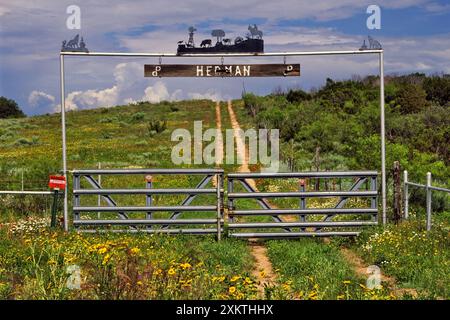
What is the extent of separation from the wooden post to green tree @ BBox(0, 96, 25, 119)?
4151 inches

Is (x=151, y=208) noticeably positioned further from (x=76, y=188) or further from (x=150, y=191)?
(x=76, y=188)

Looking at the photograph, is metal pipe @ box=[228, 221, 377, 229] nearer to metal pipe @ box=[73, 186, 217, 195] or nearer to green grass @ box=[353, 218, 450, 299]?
green grass @ box=[353, 218, 450, 299]

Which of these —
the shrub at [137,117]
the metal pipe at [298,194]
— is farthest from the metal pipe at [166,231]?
the shrub at [137,117]

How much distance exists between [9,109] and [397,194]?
111314 mm

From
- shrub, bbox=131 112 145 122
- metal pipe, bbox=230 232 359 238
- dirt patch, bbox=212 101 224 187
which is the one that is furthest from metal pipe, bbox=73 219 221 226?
shrub, bbox=131 112 145 122

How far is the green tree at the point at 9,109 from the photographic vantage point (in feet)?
367

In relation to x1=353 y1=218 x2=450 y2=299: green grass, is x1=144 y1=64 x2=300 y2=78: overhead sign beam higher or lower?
higher

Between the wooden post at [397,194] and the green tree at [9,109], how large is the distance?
105 m

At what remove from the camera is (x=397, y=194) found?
14.0 metres

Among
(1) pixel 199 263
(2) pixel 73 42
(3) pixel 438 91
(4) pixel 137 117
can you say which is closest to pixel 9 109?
(4) pixel 137 117

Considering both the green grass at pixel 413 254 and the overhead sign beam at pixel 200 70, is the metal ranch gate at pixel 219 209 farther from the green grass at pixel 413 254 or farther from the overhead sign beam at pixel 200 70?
the overhead sign beam at pixel 200 70

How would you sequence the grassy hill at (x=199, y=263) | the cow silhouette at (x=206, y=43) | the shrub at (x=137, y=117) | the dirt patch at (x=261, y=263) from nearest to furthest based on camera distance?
the grassy hill at (x=199, y=263) → the dirt patch at (x=261, y=263) → the cow silhouette at (x=206, y=43) → the shrub at (x=137, y=117)

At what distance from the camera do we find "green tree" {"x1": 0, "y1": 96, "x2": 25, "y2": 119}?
112 metres
